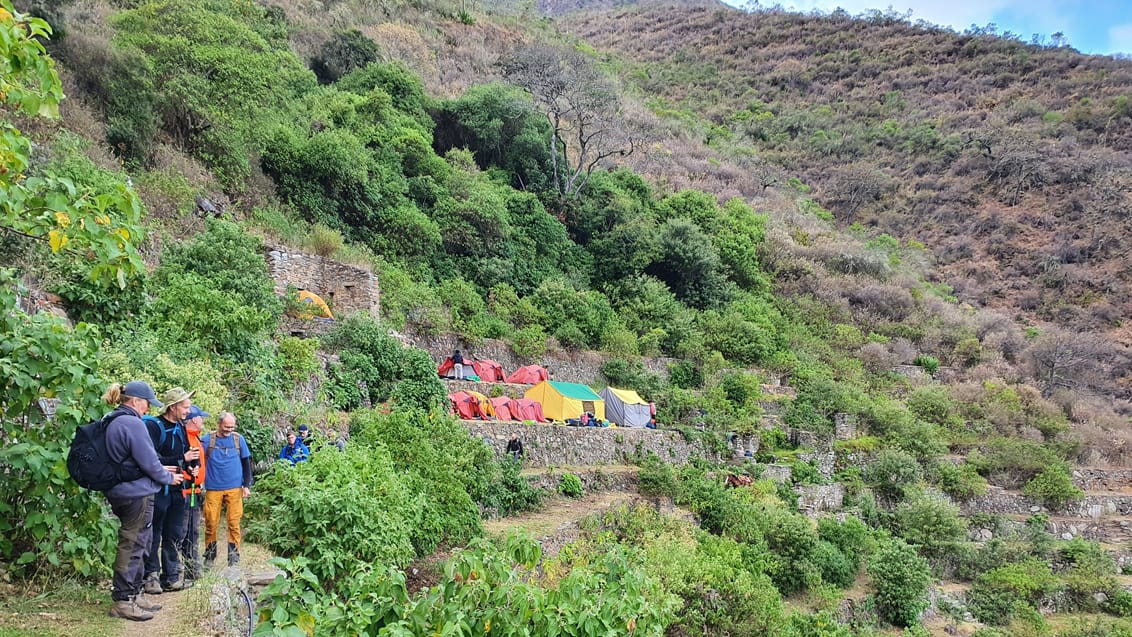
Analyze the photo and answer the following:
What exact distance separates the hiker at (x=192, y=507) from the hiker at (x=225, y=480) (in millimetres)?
353

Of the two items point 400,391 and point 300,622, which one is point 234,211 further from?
point 300,622

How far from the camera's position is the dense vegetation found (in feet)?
12.9

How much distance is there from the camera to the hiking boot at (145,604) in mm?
4200

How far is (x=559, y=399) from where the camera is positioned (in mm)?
18219

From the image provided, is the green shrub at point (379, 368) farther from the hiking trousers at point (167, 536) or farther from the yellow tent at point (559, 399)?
the hiking trousers at point (167, 536)

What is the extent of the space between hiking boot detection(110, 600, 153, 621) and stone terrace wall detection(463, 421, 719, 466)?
866 centimetres

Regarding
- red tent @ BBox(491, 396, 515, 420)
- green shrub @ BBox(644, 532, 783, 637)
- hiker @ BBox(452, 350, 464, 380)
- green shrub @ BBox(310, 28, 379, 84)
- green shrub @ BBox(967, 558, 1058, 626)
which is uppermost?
green shrub @ BBox(310, 28, 379, 84)

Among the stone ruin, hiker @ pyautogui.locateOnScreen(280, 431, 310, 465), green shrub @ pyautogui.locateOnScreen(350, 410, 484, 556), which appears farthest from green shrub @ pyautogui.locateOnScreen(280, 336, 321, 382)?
the stone ruin

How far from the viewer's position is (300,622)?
3184 millimetres

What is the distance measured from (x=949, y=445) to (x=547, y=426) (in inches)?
650

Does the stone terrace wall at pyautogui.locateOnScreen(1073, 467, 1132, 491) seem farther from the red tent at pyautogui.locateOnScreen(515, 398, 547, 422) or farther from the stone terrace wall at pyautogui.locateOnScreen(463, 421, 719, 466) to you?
the red tent at pyautogui.locateOnScreen(515, 398, 547, 422)

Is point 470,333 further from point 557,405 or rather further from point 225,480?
point 225,480

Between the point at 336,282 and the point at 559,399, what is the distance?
257 inches

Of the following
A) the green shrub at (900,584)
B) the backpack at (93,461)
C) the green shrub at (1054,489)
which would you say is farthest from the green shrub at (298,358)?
the green shrub at (1054,489)
